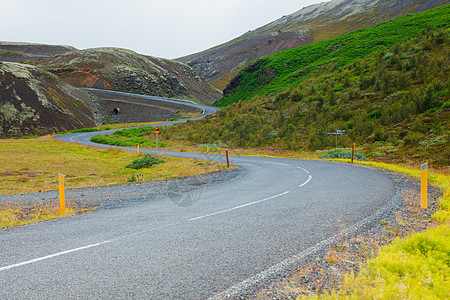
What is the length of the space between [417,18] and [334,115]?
4512 cm

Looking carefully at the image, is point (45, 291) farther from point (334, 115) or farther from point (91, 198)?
point (334, 115)

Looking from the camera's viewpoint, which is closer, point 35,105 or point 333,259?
point 333,259

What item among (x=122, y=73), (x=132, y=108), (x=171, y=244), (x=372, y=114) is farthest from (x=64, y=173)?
(x=122, y=73)

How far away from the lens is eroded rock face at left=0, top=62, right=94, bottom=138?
144 ft

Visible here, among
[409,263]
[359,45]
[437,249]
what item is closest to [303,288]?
[409,263]

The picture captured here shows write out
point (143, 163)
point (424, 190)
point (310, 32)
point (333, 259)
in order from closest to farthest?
1. point (333, 259)
2. point (424, 190)
3. point (143, 163)
4. point (310, 32)

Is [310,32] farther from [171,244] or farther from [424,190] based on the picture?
[171,244]

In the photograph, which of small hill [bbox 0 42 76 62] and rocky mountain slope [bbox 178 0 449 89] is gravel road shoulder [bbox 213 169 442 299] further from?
small hill [bbox 0 42 76 62]

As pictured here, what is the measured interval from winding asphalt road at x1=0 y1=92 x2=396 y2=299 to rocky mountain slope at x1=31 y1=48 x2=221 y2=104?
8114cm

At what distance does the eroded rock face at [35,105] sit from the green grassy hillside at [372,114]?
2212cm

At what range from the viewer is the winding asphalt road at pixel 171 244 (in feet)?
11.1

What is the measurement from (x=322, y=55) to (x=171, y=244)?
69931 mm

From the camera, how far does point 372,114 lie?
26047 millimetres

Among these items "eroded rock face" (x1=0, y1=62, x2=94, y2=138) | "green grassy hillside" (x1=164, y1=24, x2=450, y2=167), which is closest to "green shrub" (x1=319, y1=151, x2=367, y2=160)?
"green grassy hillside" (x1=164, y1=24, x2=450, y2=167)
